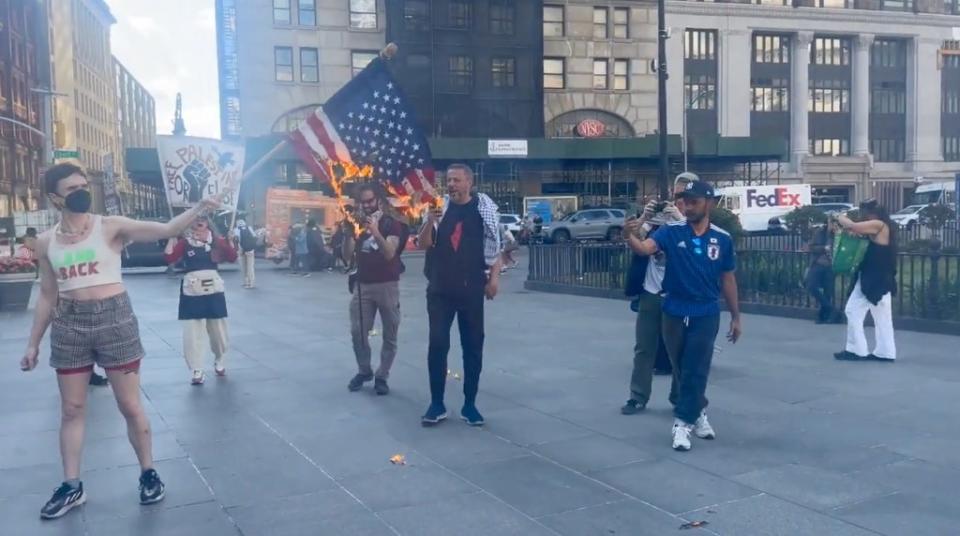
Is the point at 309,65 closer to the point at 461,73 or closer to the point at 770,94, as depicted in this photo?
the point at 461,73

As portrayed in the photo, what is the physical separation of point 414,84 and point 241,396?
1625 inches

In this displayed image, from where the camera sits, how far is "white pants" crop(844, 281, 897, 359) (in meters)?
9.13

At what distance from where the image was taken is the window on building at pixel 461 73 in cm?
4822

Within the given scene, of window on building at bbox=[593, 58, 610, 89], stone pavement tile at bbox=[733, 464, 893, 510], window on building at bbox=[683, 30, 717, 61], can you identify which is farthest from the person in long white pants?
window on building at bbox=[683, 30, 717, 61]

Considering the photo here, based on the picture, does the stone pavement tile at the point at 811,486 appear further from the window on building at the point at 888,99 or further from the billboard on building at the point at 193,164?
the window on building at the point at 888,99

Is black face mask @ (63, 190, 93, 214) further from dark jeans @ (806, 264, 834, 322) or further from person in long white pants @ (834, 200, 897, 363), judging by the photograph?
dark jeans @ (806, 264, 834, 322)

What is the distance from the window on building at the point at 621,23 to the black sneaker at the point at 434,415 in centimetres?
4865

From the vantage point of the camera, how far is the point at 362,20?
156 ft

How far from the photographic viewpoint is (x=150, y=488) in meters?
5.00

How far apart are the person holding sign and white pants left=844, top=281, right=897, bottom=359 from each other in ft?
21.0

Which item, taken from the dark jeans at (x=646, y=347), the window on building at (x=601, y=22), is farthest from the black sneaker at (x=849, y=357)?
the window on building at (x=601, y=22)

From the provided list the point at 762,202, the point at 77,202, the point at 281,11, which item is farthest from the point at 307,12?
the point at 77,202

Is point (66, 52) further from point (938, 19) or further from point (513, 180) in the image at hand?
point (938, 19)

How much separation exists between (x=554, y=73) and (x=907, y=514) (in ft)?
158
